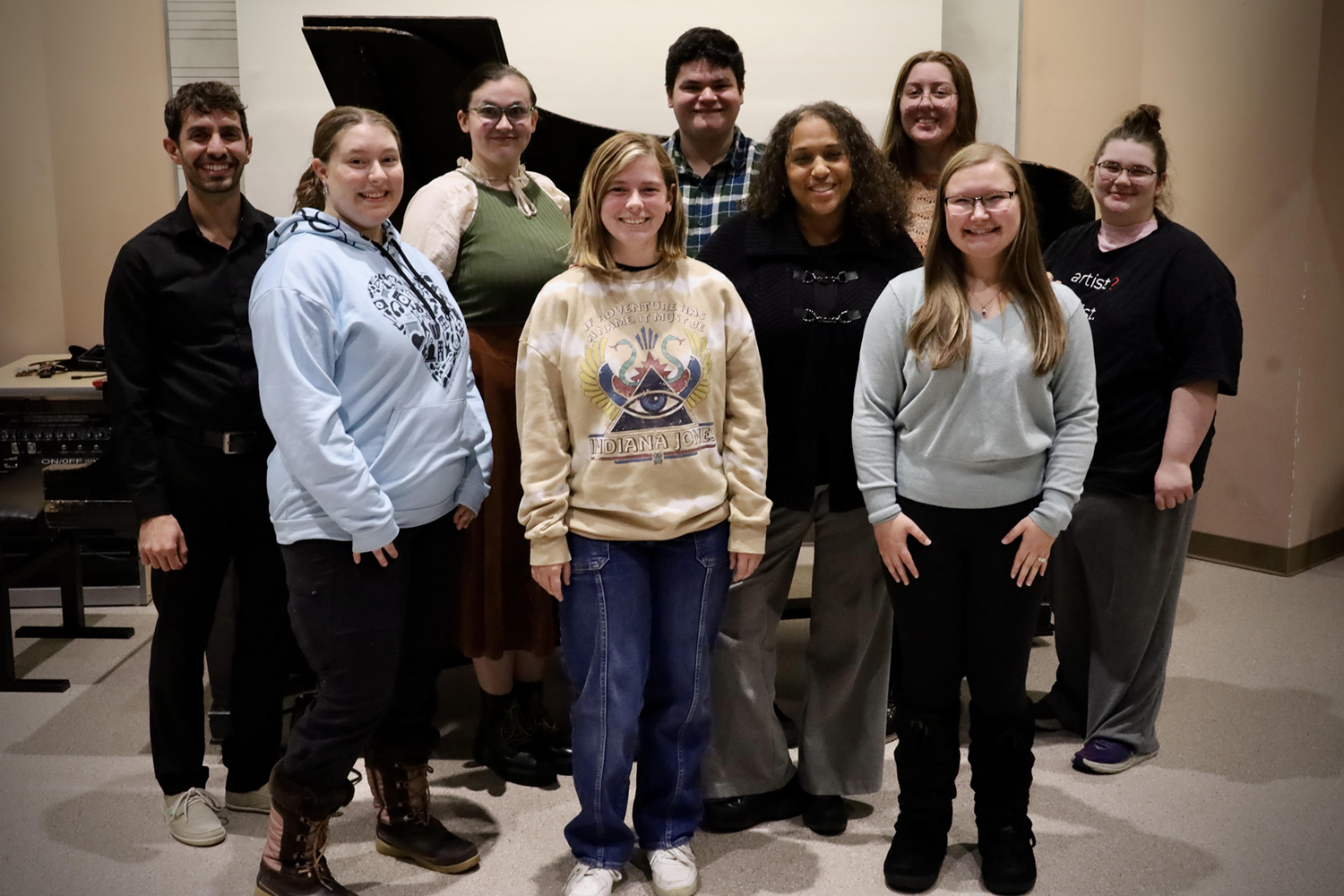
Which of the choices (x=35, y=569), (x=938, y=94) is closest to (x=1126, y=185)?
(x=938, y=94)

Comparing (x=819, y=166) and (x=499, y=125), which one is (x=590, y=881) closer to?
(x=819, y=166)

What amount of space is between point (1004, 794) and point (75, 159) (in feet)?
13.6

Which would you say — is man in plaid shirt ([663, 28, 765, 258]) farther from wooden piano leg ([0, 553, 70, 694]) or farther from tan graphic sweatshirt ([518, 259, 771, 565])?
wooden piano leg ([0, 553, 70, 694])

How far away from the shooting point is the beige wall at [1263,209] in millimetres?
4254

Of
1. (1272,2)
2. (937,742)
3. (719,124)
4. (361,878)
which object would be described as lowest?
(361,878)

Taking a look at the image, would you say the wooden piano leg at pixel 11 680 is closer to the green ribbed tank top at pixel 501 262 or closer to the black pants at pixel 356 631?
the black pants at pixel 356 631

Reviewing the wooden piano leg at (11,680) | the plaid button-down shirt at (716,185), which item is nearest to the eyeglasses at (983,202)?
the plaid button-down shirt at (716,185)

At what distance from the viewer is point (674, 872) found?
229 centimetres

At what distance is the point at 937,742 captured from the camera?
2301 mm

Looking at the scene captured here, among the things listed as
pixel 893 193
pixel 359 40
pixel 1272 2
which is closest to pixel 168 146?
pixel 359 40

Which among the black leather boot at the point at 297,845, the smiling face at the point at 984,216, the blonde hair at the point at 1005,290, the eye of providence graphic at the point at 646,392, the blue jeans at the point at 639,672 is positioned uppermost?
the smiling face at the point at 984,216

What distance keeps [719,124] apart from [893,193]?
0.64 meters

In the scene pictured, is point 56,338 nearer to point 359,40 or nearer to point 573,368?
point 359,40

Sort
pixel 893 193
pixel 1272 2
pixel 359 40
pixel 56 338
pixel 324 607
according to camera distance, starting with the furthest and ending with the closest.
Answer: pixel 56 338
pixel 1272 2
pixel 359 40
pixel 893 193
pixel 324 607
